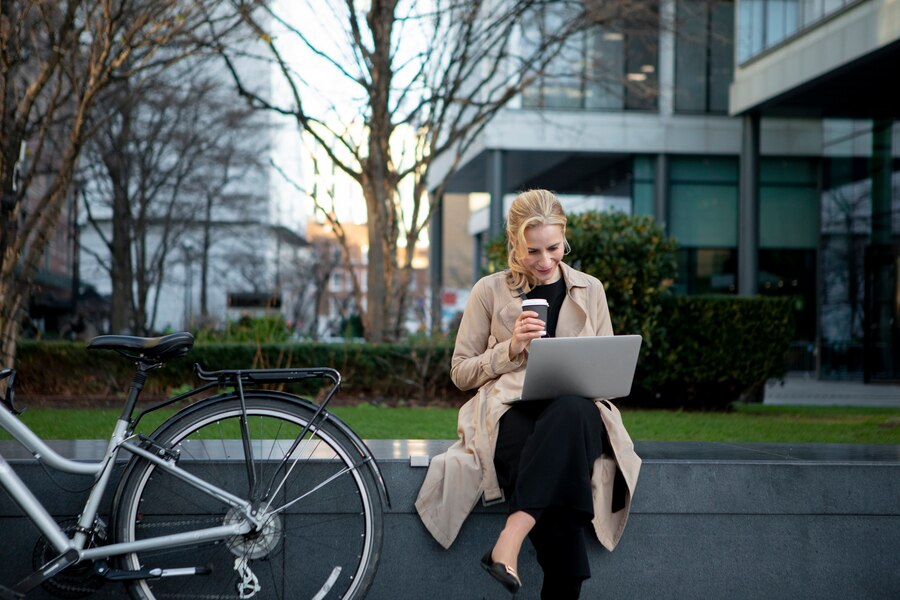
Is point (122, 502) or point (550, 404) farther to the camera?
point (550, 404)

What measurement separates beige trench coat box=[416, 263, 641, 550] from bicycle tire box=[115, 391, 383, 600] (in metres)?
0.42

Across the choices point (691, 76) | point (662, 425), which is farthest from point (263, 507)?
point (691, 76)

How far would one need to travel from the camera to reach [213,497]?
397cm

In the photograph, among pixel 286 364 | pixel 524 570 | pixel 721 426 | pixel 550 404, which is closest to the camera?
pixel 550 404

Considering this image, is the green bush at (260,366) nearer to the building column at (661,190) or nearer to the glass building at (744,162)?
the glass building at (744,162)

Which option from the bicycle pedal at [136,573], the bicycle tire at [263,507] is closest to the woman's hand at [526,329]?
the bicycle tire at [263,507]

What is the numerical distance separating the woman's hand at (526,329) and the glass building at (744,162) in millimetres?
20653

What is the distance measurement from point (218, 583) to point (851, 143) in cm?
2497

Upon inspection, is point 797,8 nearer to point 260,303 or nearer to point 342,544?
point 260,303

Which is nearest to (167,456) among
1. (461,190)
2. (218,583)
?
(218,583)

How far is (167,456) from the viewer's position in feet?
12.8

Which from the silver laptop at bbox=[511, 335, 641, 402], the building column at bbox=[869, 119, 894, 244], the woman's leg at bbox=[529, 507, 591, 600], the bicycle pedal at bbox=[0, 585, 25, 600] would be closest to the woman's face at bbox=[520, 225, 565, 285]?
the silver laptop at bbox=[511, 335, 641, 402]

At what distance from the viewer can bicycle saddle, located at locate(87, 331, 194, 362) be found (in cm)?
388

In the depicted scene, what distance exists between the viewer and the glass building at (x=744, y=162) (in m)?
24.1
